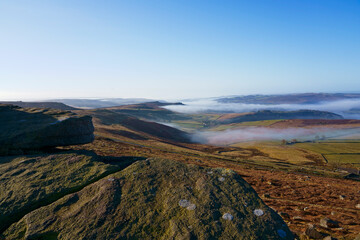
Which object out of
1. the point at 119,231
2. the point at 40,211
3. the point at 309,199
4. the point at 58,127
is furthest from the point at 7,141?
the point at 309,199

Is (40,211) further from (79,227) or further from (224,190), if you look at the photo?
(224,190)

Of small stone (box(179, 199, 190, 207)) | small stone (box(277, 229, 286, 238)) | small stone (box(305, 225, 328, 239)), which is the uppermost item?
small stone (box(179, 199, 190, 207))

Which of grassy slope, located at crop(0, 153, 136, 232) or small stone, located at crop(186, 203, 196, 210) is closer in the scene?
small stone, located at crop(186, 203, 196, 210)

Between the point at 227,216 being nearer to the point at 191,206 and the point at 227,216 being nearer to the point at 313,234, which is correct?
the point at 191,206

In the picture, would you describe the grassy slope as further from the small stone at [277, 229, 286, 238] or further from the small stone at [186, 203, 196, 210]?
the small stone at [277, 229, 286, 238]

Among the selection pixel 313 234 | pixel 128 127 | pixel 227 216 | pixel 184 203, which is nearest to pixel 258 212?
pixel 227 216

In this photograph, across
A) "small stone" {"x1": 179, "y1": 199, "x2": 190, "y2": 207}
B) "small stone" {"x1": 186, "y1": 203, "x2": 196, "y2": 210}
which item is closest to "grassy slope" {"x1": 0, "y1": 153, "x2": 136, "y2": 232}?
"small stone" {"x1": 179, "y1": 199, "x2": 190, "y2": 207}

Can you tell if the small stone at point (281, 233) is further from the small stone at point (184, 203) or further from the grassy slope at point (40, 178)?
the grassy slope at point (40, 178)
